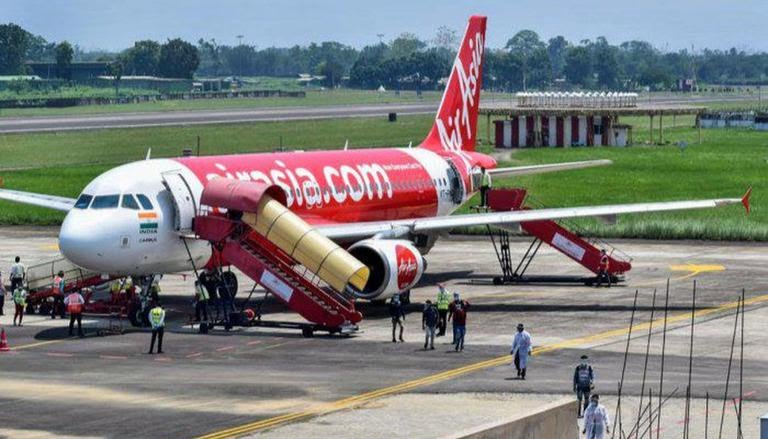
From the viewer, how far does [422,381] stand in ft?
158

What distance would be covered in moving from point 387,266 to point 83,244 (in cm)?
1065

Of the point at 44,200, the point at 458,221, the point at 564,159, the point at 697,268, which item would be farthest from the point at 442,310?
the point at 564,159

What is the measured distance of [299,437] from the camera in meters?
A: 40.4

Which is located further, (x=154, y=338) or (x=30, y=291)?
(x=30, y=291)

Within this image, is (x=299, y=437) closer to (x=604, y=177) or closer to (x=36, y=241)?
(x=36, y=241)

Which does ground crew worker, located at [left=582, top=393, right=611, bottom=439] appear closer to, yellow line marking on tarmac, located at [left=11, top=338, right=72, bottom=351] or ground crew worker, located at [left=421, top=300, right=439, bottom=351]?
ground crew worker, located at [left=421, top=300, right=439, bottom=351]

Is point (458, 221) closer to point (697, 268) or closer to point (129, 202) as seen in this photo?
point (129, 202)

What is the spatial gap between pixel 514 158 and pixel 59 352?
9443 cm

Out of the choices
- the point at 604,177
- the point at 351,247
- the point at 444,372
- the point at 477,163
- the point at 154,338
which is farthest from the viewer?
the point at 604,177

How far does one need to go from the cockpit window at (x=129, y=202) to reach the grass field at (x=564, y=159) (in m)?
37.0

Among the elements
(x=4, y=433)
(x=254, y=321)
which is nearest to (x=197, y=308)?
(x=254, y=321)

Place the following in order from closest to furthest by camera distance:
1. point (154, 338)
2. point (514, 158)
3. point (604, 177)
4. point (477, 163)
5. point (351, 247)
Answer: point (154, 338), point (351, 247), point (477, 163), point (604, 177), point (514, 158)

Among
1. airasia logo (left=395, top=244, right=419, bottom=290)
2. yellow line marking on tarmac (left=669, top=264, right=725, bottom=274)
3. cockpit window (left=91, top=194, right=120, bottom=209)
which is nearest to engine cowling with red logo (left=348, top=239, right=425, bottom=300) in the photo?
airasia logo (left=395, top=244, right=419, bottom=290)

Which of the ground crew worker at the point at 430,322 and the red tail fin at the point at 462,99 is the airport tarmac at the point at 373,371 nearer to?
the ground crew worker at the point at 430,322
